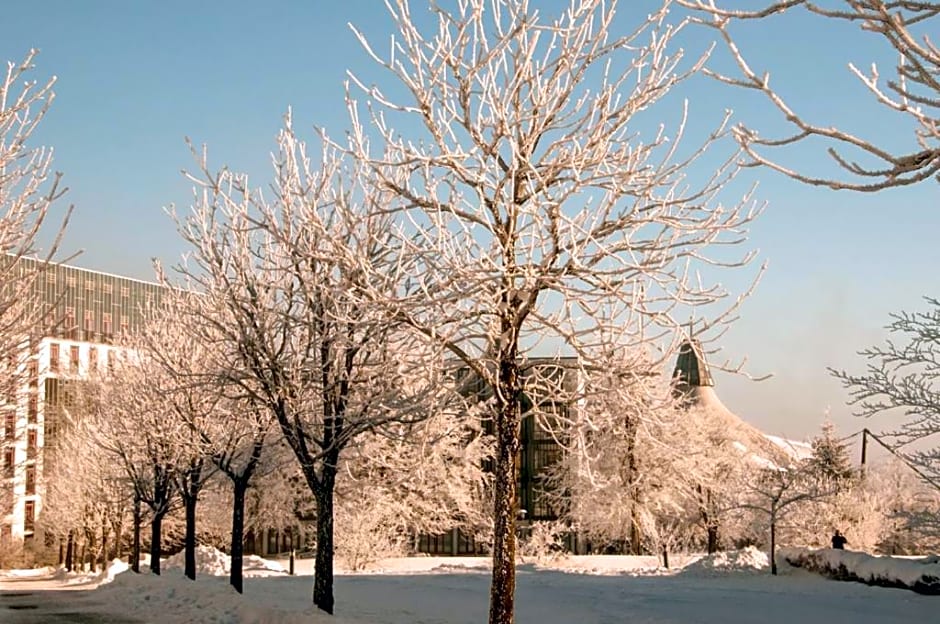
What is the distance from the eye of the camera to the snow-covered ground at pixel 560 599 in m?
16.2

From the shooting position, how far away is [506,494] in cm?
1084

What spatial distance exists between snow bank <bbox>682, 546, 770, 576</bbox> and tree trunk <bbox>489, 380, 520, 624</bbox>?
18226 mm

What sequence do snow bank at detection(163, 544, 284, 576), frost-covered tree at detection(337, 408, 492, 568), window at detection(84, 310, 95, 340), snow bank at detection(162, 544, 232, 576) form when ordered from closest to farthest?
snow bank at detection(163, 544, 284, 576), snow bank at detection(162, 544, 232, 576), frost-covered tree at detection(337, 408, 492, 568), window at detection(84, 310, 95, 340)

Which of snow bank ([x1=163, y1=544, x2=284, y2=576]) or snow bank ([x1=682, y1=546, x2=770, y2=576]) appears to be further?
Result: snow bank ([x1=163, y1=544, x2=284, y2=576])

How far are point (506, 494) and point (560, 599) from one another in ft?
30.2

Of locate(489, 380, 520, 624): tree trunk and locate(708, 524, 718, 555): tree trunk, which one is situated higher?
locate(489, 380, 520, 624): tree trunk

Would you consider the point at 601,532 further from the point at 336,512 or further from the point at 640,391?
the point at 640,391

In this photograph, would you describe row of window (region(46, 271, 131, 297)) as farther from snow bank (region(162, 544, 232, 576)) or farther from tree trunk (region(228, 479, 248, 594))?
tree trunk (region(228, 479, 248, 594))

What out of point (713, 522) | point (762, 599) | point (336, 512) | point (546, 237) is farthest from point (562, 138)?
point (713, 522)

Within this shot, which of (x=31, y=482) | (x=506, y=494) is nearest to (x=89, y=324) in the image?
(x=31, y=482)

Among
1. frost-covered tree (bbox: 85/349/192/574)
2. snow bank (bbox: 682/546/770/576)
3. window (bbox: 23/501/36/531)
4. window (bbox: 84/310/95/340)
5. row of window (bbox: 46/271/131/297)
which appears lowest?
window (bbox: 23/501/36/531)

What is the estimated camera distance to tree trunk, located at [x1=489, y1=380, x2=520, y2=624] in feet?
35.1

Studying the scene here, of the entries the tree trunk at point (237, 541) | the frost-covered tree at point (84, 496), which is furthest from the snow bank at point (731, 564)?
the frost-covered tree at point (84, 496)

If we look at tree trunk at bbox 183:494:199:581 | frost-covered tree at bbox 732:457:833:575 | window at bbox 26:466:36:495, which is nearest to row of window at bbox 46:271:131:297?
window at bbox 26:466:36:495
